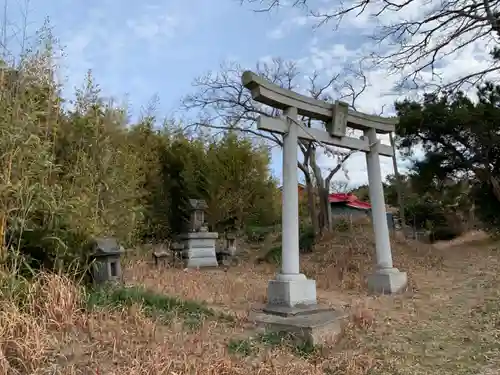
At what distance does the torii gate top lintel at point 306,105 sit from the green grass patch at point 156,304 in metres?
2.18

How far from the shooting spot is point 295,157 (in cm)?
496

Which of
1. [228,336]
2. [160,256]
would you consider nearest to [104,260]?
[228,336]

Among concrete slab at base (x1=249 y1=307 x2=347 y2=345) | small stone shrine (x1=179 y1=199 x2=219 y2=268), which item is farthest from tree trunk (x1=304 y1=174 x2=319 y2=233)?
concrete slab at base (x1=249 y1=307 x2=347 y2=345)

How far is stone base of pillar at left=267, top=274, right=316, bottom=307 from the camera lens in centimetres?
442

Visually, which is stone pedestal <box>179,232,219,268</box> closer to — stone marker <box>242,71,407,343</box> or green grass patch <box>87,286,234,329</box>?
stone marker <box>242,71,407,343</box>

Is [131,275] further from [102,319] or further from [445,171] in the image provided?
[445,171]

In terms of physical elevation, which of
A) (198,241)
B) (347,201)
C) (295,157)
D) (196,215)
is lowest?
(198,241)

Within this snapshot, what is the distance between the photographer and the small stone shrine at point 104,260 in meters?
3.92

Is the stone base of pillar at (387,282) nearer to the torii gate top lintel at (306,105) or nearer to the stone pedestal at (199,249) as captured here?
the torii gate top lintel at (306,105)

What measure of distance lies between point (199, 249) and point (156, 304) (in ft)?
17.9

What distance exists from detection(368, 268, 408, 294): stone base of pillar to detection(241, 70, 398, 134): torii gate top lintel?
78.6 inches

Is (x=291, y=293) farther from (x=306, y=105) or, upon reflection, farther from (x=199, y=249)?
(x=199, y=249)

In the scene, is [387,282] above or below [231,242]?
below

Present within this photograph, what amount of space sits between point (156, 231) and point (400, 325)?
252 inches
